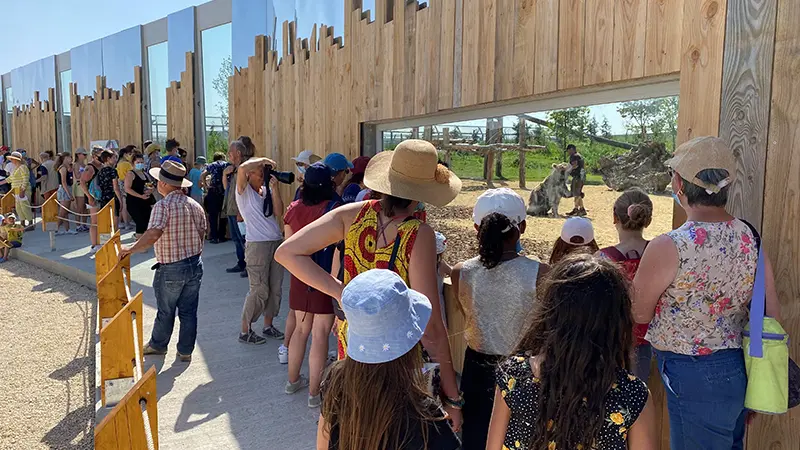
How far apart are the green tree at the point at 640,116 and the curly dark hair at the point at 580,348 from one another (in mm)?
2124

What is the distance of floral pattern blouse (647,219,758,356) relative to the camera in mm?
2234

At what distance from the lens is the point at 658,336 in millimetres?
2389

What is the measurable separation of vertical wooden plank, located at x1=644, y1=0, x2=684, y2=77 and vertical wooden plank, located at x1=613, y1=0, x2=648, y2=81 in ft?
0.13

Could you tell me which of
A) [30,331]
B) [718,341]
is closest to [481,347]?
[718,341]

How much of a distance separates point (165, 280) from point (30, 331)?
3.31m

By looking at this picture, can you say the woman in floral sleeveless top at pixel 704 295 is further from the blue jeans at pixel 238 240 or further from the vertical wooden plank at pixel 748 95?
the blue jeans at pixel 238 240

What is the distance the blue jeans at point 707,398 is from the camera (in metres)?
2.25

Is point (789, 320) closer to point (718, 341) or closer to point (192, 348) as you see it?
point (718, 341)

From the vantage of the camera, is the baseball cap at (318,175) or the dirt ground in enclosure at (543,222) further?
the baseball cap at (318,175)

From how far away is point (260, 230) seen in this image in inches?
209

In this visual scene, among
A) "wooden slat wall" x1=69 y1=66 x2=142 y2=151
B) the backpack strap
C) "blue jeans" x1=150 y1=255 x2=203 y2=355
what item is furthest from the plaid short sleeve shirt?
"wooden slat wall" x1=69 y1=66 x2=142 y2=151

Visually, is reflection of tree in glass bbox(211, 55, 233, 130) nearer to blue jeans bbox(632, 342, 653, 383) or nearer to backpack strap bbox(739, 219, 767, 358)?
blue jeans bbox(632, 342, 653, 383)

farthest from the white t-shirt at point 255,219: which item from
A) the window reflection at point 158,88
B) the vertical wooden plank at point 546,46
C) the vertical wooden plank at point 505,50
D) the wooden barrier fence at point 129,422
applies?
the window reflection at point 158,88

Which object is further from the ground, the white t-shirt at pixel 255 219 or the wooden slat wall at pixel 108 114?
the wooden slat wall at pixel 108 114
